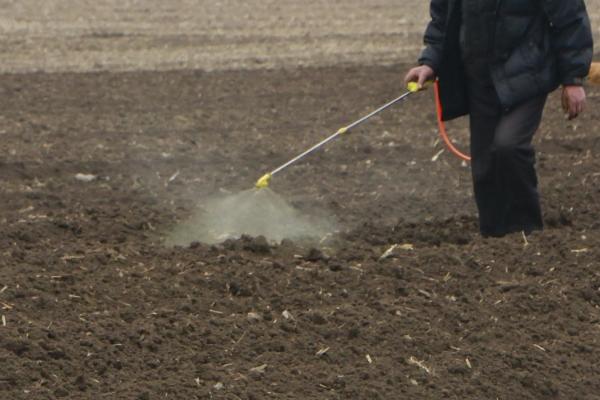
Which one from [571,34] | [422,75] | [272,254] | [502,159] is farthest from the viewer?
[422,75]

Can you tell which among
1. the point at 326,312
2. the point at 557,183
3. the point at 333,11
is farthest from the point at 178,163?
the point at 333,11

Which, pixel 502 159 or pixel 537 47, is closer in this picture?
pixel 537 47

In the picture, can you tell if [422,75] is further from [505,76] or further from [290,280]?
[290,280]

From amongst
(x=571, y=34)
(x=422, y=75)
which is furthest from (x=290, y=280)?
(x=571, y=34)

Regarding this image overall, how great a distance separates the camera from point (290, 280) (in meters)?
6.63

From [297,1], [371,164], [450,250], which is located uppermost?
[450,250]

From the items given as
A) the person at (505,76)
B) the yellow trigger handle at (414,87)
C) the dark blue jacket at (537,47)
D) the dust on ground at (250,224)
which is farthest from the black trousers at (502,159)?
the dust on ground at (250,224)

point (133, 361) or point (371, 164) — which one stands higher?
point (133, 361)

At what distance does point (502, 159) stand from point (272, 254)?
135 cm

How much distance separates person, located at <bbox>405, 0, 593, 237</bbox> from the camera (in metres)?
7.27

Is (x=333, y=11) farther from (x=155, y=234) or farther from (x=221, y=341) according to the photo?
(x=221, y=341)

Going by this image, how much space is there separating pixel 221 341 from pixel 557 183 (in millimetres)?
4169

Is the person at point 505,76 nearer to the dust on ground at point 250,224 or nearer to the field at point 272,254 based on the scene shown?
the field at point 272,254

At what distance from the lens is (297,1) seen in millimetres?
21547
